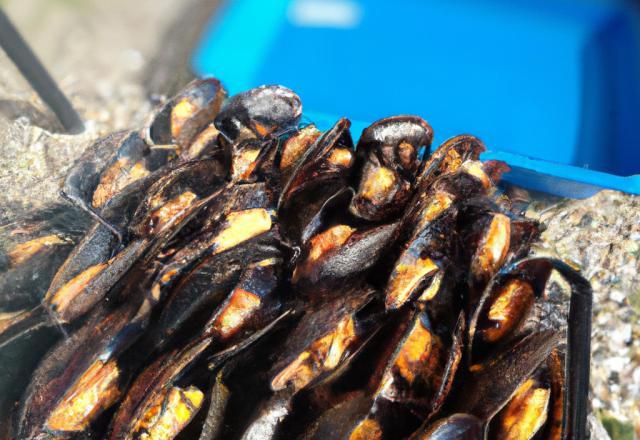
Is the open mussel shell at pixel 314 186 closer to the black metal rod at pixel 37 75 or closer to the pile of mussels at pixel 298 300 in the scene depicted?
the pile of mussels at pixel 298 300

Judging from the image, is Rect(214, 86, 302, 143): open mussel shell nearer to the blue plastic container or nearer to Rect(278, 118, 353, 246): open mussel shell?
Rect(278, 118, 353, 246): open mussel shell

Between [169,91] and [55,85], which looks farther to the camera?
[169,91]

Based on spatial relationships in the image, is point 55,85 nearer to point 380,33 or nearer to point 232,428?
point 232,428

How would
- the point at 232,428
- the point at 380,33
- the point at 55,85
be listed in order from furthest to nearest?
the point at 380,33 → the point at 55,85 → the point at 232,428

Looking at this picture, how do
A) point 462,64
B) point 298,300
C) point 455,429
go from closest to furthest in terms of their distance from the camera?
1. point 455,429
2. point 298,300
3. point 462,64

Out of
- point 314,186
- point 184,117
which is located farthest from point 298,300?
point 184,117

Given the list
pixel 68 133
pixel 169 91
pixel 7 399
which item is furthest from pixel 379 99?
pixel 7 399

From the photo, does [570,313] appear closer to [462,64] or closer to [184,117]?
[184,117]
